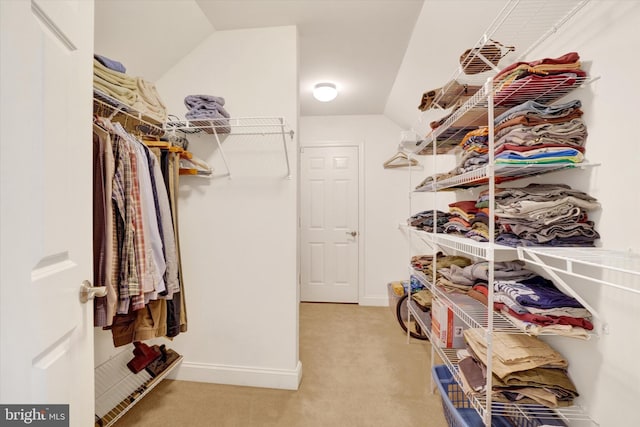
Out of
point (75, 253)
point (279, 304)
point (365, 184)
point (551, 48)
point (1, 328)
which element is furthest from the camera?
point (365, 184)

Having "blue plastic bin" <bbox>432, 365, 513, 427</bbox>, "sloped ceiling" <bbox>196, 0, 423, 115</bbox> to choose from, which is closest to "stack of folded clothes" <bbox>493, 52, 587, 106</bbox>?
"sloped ceiling" <bbox>196, 0, 423, 115</bbox>

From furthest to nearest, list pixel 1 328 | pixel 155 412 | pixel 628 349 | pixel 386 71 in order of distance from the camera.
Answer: pixel 386 71
pixel 155 412
pixel 628 349
pixel 1 328

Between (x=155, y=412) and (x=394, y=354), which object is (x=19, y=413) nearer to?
(x=155, y=412)

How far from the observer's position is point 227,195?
6.19 feet

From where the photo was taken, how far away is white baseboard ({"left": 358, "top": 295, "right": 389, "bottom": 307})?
3.37 metres

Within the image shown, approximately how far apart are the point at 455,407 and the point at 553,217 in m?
0.95

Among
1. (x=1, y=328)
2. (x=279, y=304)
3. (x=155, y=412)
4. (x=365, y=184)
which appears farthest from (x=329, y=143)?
(x=1, y=328)

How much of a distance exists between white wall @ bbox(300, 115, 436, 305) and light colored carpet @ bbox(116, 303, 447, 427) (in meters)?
1.06

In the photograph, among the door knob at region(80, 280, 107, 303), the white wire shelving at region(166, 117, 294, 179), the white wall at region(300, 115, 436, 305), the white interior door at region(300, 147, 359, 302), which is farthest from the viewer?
the white interior door at region(300, 147, 359, 302)

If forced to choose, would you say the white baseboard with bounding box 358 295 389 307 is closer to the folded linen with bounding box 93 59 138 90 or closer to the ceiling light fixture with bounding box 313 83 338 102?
the ceiling light fixture with bounding box 313 83 338 102

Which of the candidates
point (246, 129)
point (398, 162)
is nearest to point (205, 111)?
point (246, 129)

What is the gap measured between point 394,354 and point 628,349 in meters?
1.57

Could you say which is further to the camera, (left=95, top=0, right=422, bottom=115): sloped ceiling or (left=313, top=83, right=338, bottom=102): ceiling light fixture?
(left=313, top=83, right=338, bottom=102): ceiling light fixture

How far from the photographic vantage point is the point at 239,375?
184 cm
